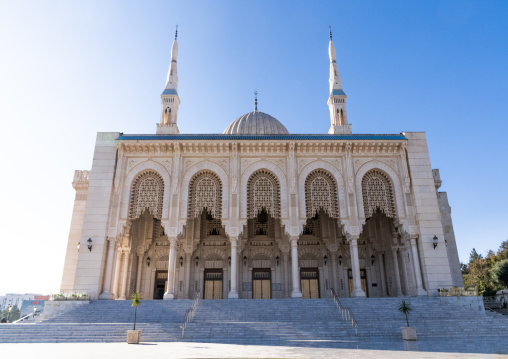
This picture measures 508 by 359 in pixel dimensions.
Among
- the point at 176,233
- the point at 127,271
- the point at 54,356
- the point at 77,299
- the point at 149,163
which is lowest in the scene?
the point at 54,356

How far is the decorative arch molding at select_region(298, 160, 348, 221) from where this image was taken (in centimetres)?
2047

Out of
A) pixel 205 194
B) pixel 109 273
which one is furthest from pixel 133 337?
pixel 205 194

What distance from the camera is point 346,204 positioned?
20594 millimetres

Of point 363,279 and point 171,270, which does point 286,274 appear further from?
point 171,270

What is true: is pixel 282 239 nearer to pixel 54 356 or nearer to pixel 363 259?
pixel 363 259

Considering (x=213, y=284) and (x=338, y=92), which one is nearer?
(x=213, y=284)

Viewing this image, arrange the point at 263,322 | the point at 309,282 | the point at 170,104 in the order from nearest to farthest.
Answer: the point at 263,322 → the point at 309,282 → the point at 170,104

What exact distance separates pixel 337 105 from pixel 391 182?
27.1 feet

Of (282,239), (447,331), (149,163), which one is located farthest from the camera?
(282,239)

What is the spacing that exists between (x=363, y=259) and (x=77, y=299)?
56.4ft

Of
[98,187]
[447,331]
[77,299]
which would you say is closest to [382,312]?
[447,331]

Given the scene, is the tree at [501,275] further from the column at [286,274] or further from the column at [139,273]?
the column at [139,273]

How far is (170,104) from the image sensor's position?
86.8 ft

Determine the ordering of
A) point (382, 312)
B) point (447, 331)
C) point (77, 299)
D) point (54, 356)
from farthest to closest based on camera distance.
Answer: point (77, 299) < point (382, 312) < point (447, 331) < point (54, 356)
